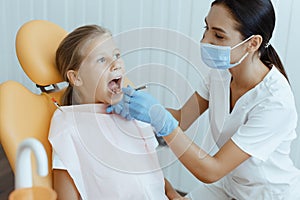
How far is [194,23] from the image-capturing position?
2.11m

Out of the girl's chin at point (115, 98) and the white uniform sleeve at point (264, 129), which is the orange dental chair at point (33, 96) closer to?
the girl's chin at point (115, 98)

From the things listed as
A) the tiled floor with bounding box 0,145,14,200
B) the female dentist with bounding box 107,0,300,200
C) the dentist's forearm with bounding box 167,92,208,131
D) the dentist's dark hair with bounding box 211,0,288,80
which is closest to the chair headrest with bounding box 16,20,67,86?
the female dentist with bounding box 107,0,300,200

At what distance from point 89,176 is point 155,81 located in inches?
16.8

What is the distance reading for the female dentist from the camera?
1.33m

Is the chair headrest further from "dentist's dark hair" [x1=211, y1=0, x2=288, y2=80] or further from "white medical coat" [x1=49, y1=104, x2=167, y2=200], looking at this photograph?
"dentist's dark hair" [x1=211, y1=0, x2=288, y2=80]

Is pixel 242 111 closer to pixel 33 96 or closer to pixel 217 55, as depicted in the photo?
pixel 217 55

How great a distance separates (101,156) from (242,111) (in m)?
0.47

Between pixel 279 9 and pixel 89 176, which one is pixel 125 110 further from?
pixel 279 9

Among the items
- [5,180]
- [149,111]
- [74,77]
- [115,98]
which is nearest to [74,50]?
[74,77]

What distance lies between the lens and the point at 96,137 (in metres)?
1.38

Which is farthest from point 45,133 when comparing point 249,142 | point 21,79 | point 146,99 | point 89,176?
point 21,79

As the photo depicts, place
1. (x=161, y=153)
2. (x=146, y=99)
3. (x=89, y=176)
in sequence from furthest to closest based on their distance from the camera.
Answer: (x=161, y=153) < (x=89, y=176) < (x=146, y=99)

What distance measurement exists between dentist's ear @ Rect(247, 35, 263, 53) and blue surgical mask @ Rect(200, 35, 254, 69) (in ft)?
0.05

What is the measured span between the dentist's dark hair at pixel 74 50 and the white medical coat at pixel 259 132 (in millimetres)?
447
